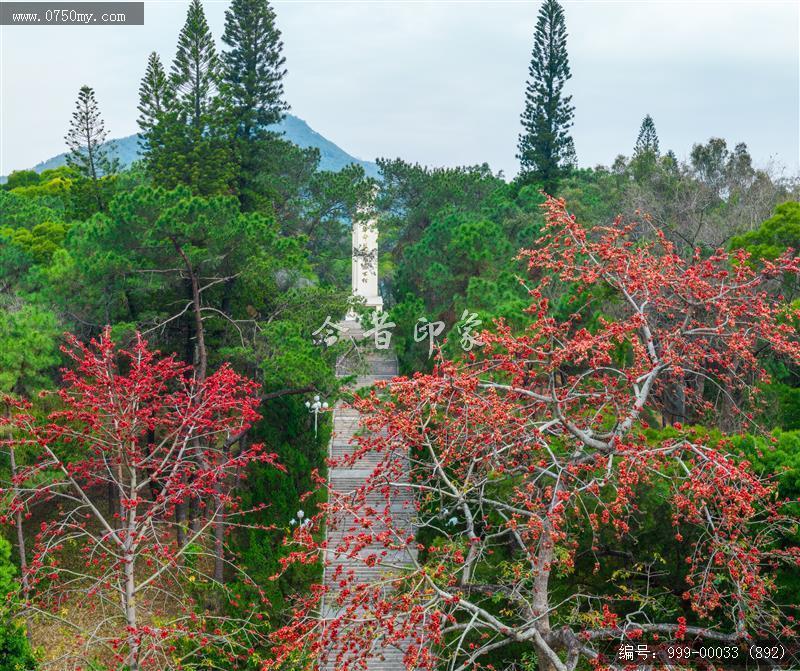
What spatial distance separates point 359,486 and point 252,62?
51.7 ft

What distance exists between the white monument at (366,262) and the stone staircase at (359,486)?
4793 mm

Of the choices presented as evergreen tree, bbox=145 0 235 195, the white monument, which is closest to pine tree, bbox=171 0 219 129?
evergreen tree, bbox=145 0 235 195

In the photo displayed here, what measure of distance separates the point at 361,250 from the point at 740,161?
13641 mm

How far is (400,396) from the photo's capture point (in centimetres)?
624

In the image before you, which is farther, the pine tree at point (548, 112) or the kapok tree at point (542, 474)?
the pine tree at point (548, 112)

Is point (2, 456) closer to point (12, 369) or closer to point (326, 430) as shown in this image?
point (12, 369)

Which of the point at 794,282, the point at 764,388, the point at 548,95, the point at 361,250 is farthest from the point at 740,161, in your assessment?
the point at 764,388

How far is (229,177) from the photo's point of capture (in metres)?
21.1

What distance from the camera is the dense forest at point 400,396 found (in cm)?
619

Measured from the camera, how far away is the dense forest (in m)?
6.19

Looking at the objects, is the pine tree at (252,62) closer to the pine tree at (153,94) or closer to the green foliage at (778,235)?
the pine tree at (153,94)

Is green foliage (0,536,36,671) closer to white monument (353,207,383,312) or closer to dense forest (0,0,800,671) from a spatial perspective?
dense forest (0,0,800,671)

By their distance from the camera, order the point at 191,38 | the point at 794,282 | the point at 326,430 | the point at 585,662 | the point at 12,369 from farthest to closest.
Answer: the point at 191,38 → the point at 326,430 → the point at 794,282 → the point at 12,369 → the point at 585,662

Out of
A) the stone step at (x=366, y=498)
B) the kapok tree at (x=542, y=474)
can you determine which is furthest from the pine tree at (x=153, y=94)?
the kapok tree at (x=542, y=474)
